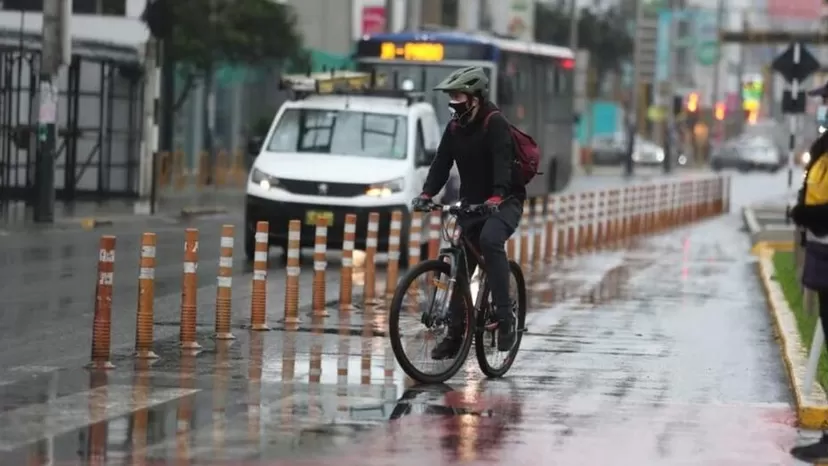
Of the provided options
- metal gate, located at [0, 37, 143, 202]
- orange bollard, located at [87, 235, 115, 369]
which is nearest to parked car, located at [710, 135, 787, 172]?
metal gate, located at [0, 37, 143, 202]

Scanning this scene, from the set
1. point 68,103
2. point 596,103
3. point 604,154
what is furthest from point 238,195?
point 596,103

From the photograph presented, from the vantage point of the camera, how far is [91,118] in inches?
1435

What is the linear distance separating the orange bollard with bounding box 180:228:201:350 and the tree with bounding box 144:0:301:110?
27.3 metres

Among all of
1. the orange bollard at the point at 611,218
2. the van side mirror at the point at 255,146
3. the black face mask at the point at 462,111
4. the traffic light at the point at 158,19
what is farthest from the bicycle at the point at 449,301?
the traffic light at the point at 158,19

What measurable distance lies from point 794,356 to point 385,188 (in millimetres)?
10058

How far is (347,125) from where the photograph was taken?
→ 78.8ft

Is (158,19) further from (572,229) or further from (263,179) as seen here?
(263,179)

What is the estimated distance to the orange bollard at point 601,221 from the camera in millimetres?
30688

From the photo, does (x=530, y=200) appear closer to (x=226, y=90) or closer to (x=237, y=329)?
(x=226, y=90)

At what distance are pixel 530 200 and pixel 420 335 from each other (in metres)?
28.9

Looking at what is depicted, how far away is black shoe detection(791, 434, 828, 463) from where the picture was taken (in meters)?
9.62

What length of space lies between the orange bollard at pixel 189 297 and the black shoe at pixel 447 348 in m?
1.99

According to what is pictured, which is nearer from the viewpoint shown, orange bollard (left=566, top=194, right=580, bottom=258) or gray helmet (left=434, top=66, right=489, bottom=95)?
gray helmet (left=434, top=66, right=489, bottom=95)

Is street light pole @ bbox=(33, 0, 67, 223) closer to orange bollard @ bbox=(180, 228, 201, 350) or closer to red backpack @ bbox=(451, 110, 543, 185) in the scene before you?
orange bollard @ bbox=(180, 228, 201, 350)
